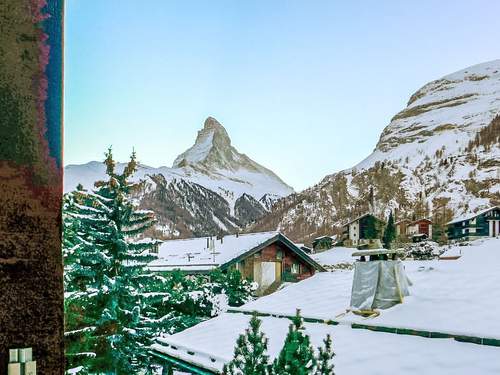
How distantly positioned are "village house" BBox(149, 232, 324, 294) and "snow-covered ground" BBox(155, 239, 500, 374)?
9.57 meters

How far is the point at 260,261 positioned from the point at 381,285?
13686 millimetres

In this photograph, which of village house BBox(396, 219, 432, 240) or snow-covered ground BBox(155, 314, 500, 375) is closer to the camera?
snow-covered ground BBox(155, 314, 500, 375)

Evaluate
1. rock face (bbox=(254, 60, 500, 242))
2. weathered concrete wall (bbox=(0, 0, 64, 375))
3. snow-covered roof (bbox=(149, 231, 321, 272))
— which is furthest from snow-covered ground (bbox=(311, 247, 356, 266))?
weathered concrete wall (bbox=(0, 0, 64, 375))

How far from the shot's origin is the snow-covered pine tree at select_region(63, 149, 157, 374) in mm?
11695

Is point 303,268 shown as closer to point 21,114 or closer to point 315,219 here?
point 21,114

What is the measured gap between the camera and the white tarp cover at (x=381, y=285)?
7438 millimetres

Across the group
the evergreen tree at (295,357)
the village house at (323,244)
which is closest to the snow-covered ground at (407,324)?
the evergreen tree at (295,357)

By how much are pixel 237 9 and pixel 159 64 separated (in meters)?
2.51

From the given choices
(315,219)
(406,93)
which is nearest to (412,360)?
(315,219)

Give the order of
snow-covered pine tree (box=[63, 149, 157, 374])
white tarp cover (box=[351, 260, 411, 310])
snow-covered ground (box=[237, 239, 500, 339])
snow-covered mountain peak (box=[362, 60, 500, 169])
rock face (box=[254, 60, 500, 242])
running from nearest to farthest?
snow-covered ground (box=[237, 239, 500, 339]), white tarp cover (box=[351, 260, 411, 310]), snow-covered pine tree (box=[63, 149, 157, 374]), rock face (box=[254, 60, 500, 242]), snow-covered mountain peak (box=[362, 60, 500, 169])

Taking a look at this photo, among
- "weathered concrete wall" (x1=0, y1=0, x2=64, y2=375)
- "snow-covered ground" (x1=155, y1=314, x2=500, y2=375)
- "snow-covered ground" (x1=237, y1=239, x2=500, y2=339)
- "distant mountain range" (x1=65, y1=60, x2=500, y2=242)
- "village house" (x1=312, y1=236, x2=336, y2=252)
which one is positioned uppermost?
"distant mountain range" (x1=65, y1=60, x2=500, y2=242)

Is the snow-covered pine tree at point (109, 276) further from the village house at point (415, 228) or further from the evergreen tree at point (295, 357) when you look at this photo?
the village house at point (415, 228)

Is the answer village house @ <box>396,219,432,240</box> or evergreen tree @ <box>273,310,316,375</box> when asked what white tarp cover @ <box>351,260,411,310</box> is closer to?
evergreen tree @ <box>273,310,316,375</box>

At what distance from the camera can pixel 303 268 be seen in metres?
21.9
